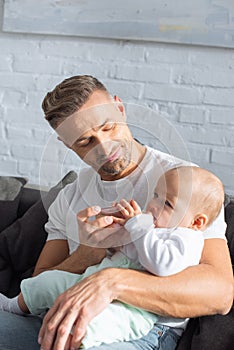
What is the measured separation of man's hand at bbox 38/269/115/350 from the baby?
0.02 meters

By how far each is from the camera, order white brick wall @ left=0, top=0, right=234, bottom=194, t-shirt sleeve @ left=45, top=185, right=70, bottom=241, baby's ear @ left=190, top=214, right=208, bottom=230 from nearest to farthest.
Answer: baby's ear @ left=190, top=214, right=208, bottom=230
t-shirt sleeve @ left=45, top=185, right=70, bottom=241
white brick wall @ left=0, top=0, right=234, bottom=194

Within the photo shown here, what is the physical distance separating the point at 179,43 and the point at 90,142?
912 millimetres

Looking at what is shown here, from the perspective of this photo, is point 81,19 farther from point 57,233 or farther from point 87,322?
point 87,322

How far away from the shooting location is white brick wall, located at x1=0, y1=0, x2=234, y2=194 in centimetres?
228

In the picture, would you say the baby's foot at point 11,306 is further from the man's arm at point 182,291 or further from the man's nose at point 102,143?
the man's nose at point 102,143

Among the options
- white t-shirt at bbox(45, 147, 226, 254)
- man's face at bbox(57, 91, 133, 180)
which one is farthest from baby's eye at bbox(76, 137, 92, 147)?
white t-shirt at bbox(45, 147, 226, 254)

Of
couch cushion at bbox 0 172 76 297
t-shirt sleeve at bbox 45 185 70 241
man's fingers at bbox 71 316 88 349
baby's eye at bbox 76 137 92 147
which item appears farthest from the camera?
couch cushion at bbox 0 172 76 297

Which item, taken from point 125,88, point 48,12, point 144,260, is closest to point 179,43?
point 125,88

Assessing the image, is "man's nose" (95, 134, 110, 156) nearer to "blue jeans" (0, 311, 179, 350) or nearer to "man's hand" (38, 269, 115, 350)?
"man's hand" (38, 269, 115, 350)

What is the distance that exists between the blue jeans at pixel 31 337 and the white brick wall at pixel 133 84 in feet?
2.66

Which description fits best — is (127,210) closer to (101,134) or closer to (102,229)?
(102,229)

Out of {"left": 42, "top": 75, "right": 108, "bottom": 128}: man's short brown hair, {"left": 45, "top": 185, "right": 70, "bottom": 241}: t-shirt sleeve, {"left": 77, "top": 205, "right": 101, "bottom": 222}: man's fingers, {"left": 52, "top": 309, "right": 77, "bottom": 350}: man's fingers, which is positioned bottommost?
{"left": 52, "top": 309, "right": 77, "bottom": 350}: man's fingers

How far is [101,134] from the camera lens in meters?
1.46

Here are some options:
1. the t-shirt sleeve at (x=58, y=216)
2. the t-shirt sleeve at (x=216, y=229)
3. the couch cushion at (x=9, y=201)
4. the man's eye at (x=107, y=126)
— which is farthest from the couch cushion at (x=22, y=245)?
the t-shirt sleeve at (x=216, y=229)
